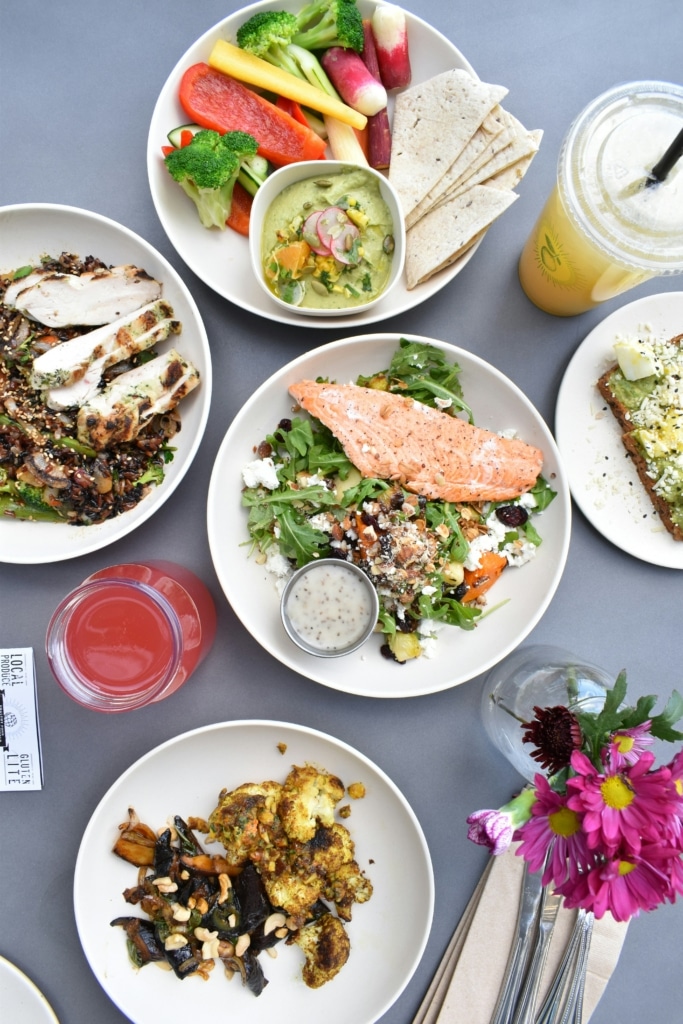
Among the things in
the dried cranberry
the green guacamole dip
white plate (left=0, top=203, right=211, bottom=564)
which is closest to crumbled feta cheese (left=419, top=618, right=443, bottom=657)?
the dried cranberry

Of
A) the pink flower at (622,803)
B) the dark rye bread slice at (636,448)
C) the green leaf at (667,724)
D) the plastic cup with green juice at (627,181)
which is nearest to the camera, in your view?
the pink flower at (622,803)

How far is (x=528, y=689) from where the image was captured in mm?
1943

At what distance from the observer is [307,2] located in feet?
6.47

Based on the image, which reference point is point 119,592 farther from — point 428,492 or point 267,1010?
point 267,1010

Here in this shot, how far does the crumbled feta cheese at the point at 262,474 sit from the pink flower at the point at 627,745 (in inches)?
41.8

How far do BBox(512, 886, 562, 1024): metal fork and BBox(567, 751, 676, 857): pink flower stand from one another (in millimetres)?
796

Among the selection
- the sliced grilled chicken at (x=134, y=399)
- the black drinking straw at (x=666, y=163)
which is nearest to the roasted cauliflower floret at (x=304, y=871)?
the sliced grilled chicken at (x=134, y=399)

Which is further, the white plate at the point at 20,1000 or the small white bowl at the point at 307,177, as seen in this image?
the white plate at the point at 20,1000

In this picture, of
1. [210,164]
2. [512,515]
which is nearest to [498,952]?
[512,515]

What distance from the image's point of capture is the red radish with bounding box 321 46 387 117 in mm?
1957

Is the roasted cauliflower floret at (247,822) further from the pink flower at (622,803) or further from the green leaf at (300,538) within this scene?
the pink flower at (622,803)

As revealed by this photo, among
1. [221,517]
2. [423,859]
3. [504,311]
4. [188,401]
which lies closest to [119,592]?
[221,517]

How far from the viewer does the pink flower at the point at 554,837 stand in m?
1.32

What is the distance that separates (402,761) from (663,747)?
0.79 meters
